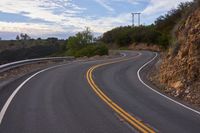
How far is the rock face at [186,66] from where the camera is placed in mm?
21531

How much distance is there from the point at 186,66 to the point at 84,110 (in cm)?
1040

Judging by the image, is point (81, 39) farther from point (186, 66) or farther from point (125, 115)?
point (125, 115)

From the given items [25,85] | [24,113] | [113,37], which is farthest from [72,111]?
[113,37]

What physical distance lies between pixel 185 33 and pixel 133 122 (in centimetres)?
1496

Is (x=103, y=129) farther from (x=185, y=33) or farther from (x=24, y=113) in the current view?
(x=185, y=33)

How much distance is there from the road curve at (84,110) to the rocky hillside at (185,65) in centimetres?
145

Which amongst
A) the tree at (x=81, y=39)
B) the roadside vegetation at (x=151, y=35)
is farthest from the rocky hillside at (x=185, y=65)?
the tree at (x=81, y=39)

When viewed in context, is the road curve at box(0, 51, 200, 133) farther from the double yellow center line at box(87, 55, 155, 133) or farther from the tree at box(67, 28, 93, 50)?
the tree at box(67, 28, 93, 50)

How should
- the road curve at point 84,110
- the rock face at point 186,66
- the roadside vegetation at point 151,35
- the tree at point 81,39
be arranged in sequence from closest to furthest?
the road curve at point 84,110 → the rock face at point 186,66 → the roadside vegetation at point 151,35 → the tree at point 81,39

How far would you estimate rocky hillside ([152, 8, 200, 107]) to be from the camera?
21542mm

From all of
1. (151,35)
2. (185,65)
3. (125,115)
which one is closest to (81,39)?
(151,35)

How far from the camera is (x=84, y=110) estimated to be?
1462 centimetres

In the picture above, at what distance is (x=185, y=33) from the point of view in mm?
26672

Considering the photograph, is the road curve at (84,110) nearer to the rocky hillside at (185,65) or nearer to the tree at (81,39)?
the rocky hillside at (185,65)
